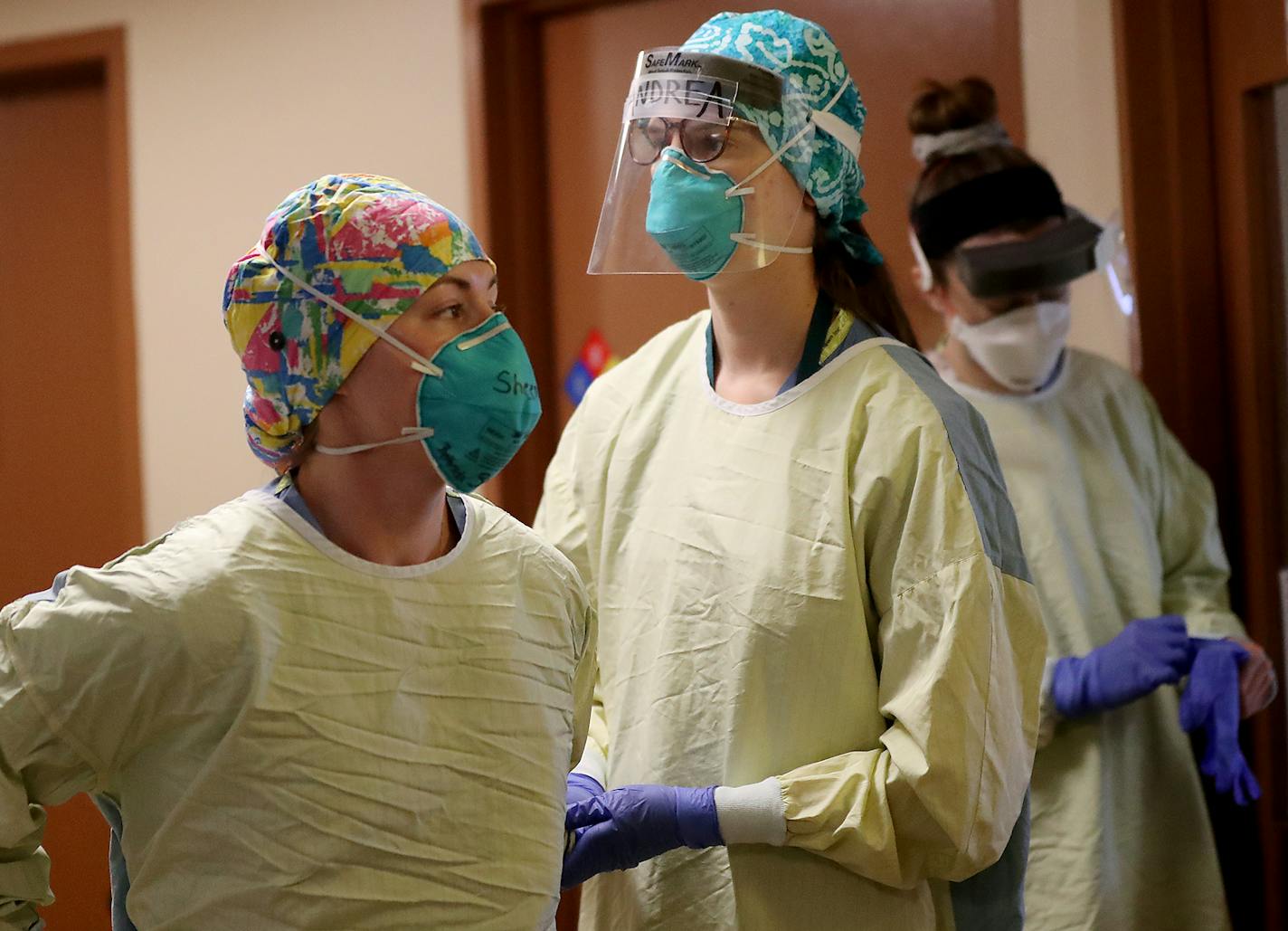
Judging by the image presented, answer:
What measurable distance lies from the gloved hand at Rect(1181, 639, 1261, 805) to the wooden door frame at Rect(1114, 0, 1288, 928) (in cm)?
28

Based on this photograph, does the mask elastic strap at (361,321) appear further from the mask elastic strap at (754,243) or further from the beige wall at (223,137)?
the beige wall at (223,137)

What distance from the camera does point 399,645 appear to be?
4.25 ft

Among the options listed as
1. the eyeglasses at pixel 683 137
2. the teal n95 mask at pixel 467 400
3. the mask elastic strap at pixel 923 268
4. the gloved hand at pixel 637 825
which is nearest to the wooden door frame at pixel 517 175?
the mask elastic strap at pixel 923 268

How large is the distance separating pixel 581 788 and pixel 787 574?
0.36 m

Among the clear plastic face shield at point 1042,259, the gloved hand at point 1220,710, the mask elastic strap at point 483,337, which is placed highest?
the clear plastic face shield at point 1042,259

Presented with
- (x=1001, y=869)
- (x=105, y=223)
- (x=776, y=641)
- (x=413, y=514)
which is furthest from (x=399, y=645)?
(x=105, y=223)

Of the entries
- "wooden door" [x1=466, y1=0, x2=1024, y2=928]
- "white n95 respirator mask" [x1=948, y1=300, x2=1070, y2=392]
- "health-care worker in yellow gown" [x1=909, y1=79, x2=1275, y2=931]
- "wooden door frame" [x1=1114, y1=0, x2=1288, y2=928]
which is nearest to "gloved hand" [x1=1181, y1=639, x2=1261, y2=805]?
"health-care worker in yellow gown" [x1=909, y1=79, x2=1275, y2=931]

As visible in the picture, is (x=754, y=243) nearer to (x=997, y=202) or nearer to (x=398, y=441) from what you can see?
(x=398, y=441)

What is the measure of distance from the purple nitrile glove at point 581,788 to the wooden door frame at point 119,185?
1879 millimetres

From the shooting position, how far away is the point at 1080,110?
241 centimetres

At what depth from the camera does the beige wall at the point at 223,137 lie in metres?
2.99

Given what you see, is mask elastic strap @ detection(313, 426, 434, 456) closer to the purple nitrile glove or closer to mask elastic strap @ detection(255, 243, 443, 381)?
mask elastic strap @ detection(255, 243, 443, 381)

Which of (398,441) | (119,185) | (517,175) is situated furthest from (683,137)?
(119,185)

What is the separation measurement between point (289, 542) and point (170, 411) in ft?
6.87
